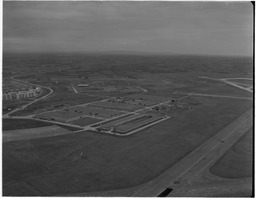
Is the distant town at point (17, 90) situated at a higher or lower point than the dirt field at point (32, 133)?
higher

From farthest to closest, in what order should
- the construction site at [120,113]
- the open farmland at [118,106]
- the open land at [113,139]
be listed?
the open farmland at [118,106]
the construction site at [120,113]
the open land at [113,139]

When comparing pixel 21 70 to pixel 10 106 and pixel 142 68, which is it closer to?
pixel 10 106

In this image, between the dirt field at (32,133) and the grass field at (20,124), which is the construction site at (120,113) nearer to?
the grass field at (20,124)

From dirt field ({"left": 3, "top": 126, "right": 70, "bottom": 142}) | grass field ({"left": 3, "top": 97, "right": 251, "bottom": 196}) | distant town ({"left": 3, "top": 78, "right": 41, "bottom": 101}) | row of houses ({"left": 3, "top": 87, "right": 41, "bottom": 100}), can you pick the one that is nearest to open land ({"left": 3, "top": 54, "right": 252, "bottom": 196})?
grass field ({"left": 3, "top": 97, "right": 251, "bottom": 196})

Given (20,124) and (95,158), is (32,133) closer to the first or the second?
(20,124)

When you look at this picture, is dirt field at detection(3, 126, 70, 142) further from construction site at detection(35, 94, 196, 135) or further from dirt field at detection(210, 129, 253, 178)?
dirt field at detection(210, 129, 253, 178)

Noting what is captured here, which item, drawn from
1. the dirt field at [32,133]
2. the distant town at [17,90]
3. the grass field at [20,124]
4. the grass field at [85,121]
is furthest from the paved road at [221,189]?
the distant town at [17,90]
